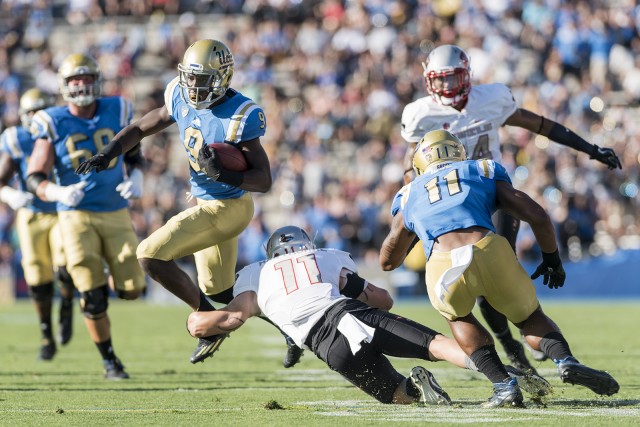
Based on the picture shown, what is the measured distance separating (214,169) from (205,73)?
652 mm

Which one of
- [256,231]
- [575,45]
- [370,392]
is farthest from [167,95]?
[575,45]

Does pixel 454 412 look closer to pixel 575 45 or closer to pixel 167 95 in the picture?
pixel 167 95

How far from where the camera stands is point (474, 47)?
1853 centimetres

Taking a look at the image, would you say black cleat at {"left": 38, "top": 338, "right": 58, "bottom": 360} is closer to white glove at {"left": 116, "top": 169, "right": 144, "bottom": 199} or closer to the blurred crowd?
white glove at {"left": 116, "top": 169, "right": 144, "bottom": 199}

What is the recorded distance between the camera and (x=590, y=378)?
4.82 m

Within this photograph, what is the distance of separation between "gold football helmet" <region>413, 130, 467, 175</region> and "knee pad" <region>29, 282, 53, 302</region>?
450 cm

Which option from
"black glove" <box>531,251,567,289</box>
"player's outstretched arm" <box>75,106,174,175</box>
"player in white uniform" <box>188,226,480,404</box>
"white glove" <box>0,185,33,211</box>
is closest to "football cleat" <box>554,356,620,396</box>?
"player in white uniform" <box>188,226,480,404</box>

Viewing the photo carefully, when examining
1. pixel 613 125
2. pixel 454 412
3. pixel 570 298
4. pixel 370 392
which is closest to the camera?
pixel 454 412

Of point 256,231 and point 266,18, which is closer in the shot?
point 256,231

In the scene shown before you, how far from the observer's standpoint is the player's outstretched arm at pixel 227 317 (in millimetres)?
5570

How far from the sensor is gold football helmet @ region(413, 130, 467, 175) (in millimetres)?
5324

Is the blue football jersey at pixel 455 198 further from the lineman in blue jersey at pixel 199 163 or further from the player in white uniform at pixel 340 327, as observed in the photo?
the lineman in blue jersey at pixel 199 163

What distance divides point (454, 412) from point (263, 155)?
199 centimetres

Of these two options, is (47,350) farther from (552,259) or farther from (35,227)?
(552,259)
